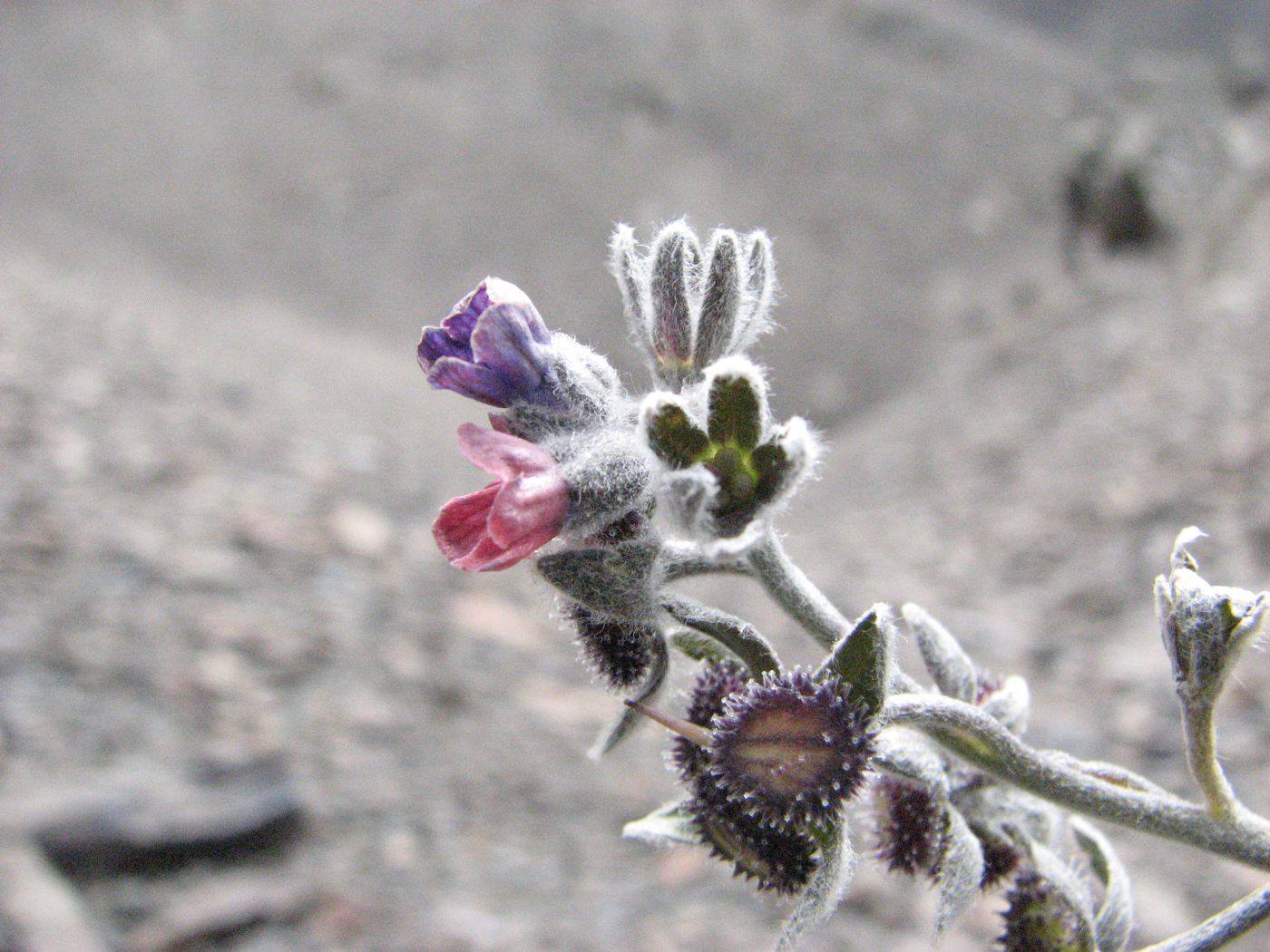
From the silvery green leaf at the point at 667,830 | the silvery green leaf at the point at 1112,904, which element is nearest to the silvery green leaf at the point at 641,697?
the silvery green leaf at the point at 667,830

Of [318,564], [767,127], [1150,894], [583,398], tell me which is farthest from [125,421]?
[767,127]

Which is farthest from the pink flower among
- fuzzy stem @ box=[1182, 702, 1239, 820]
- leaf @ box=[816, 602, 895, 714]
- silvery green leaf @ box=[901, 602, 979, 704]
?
fuzzy stem @ box=[1182, 702, 1239, 820]

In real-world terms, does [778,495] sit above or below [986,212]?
below

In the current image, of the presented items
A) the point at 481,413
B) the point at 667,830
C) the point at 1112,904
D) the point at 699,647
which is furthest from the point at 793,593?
the point at 481,413

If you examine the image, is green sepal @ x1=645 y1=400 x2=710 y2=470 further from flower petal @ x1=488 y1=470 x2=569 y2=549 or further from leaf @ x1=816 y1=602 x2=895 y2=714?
leaf @ x1=816 y1=602 x2=895 y2=714

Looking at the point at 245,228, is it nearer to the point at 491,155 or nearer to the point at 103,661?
the point at 491,155
